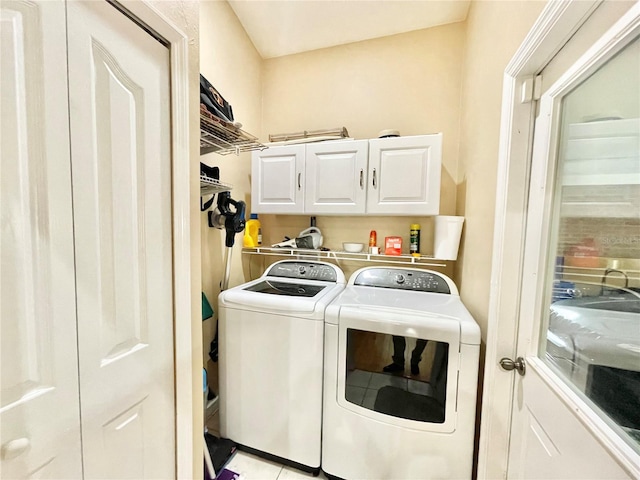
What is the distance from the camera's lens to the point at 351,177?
1.88 meters

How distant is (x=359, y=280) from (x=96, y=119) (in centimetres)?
167

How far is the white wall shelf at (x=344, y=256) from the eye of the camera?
6.31 ft

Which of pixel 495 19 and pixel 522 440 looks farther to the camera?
pixel 495 19

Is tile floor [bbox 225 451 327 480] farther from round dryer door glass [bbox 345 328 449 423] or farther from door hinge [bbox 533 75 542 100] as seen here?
door hinge [bbox 533 75 542 100]

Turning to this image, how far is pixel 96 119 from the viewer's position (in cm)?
66

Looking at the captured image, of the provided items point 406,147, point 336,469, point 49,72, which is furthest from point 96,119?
point 336,469

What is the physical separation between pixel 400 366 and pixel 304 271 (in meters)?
0.99

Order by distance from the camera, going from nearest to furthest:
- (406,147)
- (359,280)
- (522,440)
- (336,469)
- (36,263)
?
(36,263) < (522,440) < (336,469) < (406,147) < (359,280)

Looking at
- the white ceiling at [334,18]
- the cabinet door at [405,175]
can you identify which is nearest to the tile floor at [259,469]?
the cabinet door at [405,175]

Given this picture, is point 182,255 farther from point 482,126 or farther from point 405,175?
point 482,126

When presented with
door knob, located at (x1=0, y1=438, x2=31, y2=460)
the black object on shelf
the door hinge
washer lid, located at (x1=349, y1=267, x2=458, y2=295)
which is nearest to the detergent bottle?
washer lid, located at (x1=349, y1=267, x2=458, y2=295)

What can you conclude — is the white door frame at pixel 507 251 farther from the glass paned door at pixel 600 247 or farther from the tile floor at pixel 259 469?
the tile floor at pixel 259 469

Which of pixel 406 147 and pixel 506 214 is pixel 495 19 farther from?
pixel 506 214

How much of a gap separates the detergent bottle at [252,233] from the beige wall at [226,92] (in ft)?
0.22
